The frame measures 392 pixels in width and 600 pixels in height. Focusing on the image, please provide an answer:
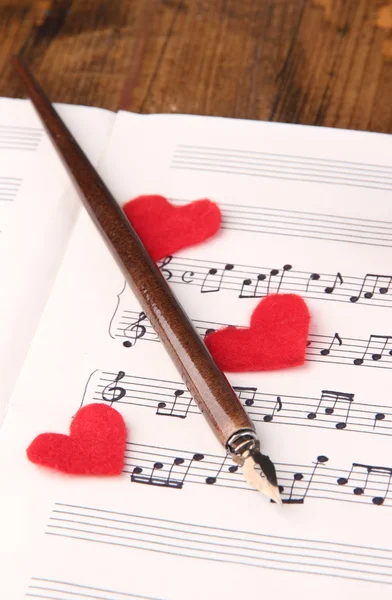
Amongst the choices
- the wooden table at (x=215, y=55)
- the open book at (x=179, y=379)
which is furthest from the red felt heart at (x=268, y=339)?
the wooden table at (x=215, y=55)

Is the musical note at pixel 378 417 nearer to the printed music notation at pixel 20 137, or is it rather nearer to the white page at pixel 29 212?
the white page at pixel 29 212

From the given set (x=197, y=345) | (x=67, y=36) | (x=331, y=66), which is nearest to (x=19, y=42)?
(x=67, y=36)

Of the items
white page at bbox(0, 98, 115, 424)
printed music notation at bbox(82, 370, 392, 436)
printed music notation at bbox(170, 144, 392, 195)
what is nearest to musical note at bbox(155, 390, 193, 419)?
printed music notation at bbox(82, 370, 392, 436)

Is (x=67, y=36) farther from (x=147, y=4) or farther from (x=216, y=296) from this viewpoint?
(x=216, y=296)

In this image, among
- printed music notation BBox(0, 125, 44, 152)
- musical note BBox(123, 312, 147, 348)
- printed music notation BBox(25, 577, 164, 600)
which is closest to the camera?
printed music notation BBox(25, 577, 164, 600)

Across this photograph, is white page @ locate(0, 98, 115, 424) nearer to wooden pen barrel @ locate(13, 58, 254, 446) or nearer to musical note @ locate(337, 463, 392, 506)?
wooden pen barrel @ locate(13, 58, 254, 446)

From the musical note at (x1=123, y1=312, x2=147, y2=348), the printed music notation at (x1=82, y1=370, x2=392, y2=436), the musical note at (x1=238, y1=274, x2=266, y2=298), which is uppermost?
the musical note at (x1=238, y1=274, x2=266, y2=298)

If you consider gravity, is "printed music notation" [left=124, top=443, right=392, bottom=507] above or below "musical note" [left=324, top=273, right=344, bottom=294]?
below

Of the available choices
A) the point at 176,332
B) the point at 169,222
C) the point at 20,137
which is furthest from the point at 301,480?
the point at 20,137
